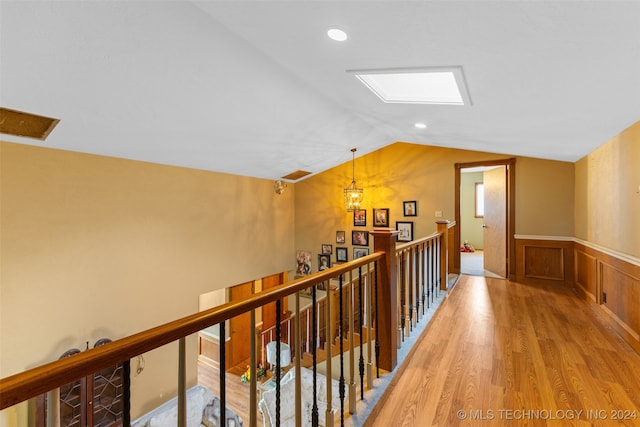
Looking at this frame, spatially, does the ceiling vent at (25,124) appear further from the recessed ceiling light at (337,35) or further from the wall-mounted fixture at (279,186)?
the wall-mounted fixture at (279,186)

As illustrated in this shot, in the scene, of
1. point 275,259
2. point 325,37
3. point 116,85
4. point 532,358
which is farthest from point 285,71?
point 275,259

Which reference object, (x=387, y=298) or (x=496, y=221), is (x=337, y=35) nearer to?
(x=387, y=298)

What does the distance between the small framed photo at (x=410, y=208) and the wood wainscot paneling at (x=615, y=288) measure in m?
2.55

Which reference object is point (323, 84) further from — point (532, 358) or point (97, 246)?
point (97, 246)

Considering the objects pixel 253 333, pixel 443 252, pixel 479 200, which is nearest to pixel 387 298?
pixel 253 333

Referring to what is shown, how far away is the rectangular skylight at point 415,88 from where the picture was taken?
8.20 feet

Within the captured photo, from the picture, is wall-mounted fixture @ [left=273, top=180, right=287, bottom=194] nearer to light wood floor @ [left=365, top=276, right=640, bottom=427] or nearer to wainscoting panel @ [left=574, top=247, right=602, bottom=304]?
light wood floor @ [left=365, top=276, right=640, bottom=427]

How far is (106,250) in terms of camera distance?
3.58 m

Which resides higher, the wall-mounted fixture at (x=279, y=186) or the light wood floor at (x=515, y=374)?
the wall-mounted fixture at (x=279, y=186)

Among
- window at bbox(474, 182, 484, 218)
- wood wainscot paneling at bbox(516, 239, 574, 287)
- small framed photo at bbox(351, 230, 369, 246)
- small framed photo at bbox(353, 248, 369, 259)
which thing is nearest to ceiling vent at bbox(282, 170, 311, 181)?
small framed photo at bbox(351, 230, 369, 246)

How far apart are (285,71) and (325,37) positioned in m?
1.04

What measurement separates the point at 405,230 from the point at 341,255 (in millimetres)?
1545

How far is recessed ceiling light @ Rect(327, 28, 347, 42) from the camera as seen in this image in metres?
1.75

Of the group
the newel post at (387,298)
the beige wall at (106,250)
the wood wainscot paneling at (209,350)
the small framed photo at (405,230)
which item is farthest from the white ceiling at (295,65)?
the wood wainscot paneling at (209,350)
